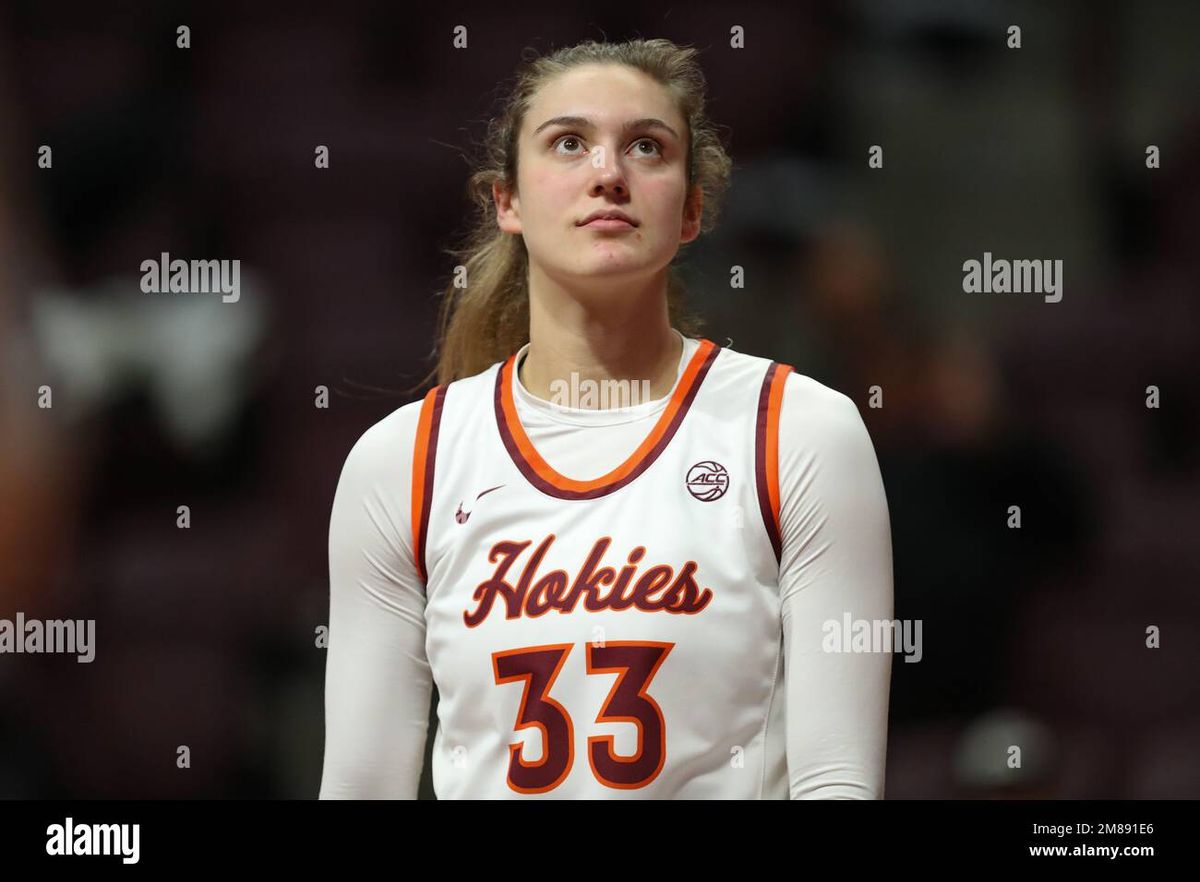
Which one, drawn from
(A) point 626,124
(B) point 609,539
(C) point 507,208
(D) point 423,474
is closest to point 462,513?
(D) point 423,474

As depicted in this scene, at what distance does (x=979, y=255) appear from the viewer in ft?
7.98

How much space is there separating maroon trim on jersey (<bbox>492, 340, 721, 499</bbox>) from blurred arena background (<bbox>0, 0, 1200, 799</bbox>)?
45 cm

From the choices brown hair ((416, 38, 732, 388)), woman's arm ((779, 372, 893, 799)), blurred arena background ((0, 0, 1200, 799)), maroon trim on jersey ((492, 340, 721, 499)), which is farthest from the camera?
blurred arena background ((0, 0, 1200, 799))

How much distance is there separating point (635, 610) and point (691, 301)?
74 cm

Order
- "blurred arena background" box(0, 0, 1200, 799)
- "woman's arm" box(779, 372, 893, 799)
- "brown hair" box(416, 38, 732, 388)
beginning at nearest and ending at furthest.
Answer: "woman's arm" box(779, 372, 893, 799) < "brown hair" box(416, 38, 732, 388) < "blurred arena background" box(0, 0, 1200, 799)

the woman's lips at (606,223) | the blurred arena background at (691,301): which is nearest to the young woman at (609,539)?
the woman's lips at (606,223)

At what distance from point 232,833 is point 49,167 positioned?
1.16 meters

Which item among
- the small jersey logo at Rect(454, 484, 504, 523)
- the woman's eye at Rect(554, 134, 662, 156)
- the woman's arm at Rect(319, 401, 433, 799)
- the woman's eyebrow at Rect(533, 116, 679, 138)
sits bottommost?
the woman's arm at Rect(319, 401, 433, 799)

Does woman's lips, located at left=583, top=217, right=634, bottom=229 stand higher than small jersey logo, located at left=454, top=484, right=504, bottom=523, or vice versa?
woman's lips, located at left=583, top=217, right=634, bottom=229

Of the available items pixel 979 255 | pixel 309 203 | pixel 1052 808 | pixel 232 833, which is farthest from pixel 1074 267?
pixel 232 833

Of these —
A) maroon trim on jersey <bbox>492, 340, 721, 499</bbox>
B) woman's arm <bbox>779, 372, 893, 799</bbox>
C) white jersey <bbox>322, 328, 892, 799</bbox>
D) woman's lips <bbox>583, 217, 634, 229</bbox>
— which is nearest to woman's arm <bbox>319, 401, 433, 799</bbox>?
white jersey <bbox>322, 328, 892, 799</bbox>

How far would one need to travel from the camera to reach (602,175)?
1885 mm

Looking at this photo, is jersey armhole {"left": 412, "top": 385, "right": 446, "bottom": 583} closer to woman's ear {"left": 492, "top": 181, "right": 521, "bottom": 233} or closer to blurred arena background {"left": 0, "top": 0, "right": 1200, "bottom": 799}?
woman's ear {"left": 492, "top": 181, "right": 521, "bottom": 233}

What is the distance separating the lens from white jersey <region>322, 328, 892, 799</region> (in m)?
1.78
